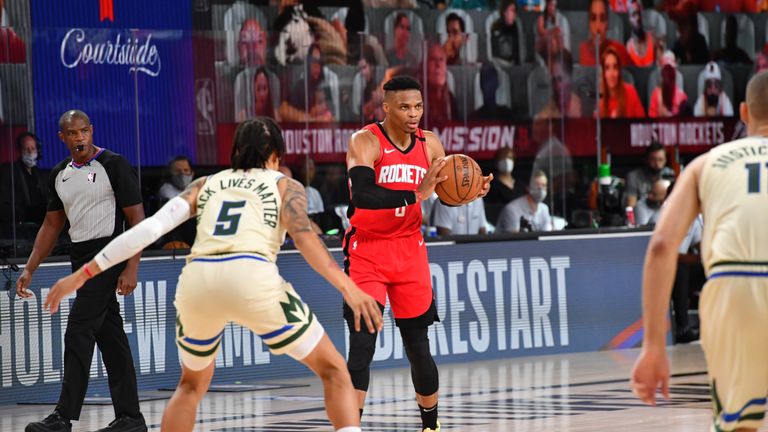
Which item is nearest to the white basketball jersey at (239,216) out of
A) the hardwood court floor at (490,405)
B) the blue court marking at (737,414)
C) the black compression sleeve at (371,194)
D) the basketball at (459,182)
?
the black compression sleeve at (371,194)

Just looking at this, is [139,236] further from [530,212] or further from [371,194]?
[530,212]

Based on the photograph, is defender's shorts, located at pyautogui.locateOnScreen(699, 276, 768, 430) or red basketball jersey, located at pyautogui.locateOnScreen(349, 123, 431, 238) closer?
defender's shorts, located at pyautogui.locateOnScreen(699, 276, 768, 430)

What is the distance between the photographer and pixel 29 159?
38.8 ft

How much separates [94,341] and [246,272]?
3.13m

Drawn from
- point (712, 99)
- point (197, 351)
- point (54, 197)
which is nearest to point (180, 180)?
point (54, 197)

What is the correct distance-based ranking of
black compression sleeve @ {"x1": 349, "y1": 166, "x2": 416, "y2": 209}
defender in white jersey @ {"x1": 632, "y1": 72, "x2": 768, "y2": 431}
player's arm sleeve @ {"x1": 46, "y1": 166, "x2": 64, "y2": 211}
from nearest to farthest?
defender in white jersey @ {"x1": 632, "y1": 72, "x2": 768, "y2": 431}
black compression sleeve @ {"x1": 349, "y1": 166, "x2": 416, "y2": 209}
player's arm sleeve @ {"x1": 46, "y1": 166, "x2": 64, "y2": 211}

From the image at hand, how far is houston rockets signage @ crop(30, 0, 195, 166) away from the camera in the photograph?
1198 centimetres

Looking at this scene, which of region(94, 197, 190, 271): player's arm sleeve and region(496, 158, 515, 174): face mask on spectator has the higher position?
region(94, 197, 190, 271): player's arm sleeve

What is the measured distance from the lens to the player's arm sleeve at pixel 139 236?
6.50 meters

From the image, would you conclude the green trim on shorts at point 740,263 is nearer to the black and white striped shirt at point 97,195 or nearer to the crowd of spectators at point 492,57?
the black and white striped shirt at point 97,195

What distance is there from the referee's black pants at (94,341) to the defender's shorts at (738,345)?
5.18m

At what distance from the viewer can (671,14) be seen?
1795cm

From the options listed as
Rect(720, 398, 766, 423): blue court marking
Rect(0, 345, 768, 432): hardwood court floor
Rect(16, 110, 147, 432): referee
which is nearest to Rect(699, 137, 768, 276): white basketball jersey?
Rect(720, 398, 766, 423): blue court marking

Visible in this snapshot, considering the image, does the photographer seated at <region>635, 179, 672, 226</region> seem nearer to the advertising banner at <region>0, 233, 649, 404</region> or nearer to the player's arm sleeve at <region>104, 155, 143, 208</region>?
the advertising banner at <region>0, 233, 649, 404</region>
